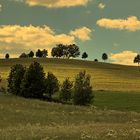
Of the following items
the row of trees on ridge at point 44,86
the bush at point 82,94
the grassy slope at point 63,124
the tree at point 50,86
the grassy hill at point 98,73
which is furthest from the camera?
the grassy hill at point 98,73

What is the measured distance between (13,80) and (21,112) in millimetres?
47531

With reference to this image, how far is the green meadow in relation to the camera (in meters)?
26.4

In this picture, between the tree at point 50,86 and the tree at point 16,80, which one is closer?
the tree at point 50,86

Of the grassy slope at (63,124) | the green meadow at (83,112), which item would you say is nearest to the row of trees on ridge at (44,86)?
the green meadow at (83,112)

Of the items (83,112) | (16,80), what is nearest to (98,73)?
(16,80)

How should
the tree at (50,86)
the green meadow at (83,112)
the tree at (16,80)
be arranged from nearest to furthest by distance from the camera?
the green meadow at (83,112) < the tree at (50,86) < the tree at (16,80)

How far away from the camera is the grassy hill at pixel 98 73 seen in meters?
127

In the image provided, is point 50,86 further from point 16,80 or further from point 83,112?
point 83,112

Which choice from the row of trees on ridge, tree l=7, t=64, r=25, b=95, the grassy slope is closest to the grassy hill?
tree l=7, t=64, r=25, b=95

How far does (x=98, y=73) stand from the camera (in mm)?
156500

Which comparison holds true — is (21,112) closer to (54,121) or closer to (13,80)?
(54,121)

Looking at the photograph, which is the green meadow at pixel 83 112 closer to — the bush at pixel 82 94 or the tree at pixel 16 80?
the bush at pixel 82 94

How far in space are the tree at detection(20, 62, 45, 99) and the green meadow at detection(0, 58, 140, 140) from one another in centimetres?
1034

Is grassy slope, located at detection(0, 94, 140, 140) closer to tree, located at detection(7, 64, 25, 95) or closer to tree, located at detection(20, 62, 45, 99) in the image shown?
tree, located at detection(20, 62, 45, 99)
